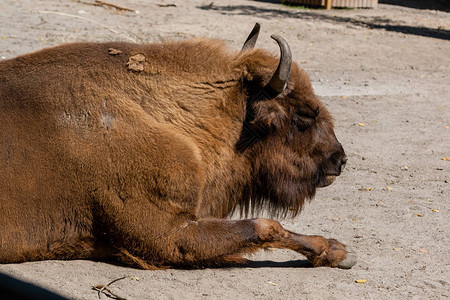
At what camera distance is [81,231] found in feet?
13.8

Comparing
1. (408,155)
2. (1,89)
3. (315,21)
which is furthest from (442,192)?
(315,21)

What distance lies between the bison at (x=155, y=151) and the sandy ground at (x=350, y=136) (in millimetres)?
189

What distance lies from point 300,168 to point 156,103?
3.63 feet

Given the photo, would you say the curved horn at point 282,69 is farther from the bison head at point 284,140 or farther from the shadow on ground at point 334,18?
the shadow on ground at point 334,18

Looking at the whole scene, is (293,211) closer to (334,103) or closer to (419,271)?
(419,271)

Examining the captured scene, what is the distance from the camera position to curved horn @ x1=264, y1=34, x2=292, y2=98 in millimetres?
4312

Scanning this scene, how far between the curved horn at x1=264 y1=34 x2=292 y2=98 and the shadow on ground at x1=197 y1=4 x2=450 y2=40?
11.5m

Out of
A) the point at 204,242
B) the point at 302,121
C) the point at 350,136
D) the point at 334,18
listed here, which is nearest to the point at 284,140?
the point at 302,121

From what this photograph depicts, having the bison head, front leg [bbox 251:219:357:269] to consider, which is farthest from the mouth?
front leg [bbox 251:219:357:269]

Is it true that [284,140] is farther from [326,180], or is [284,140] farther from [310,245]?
[310,245]

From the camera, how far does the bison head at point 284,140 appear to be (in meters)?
4.53

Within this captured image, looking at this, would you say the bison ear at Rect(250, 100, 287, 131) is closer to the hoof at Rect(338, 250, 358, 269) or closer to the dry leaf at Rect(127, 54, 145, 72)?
the dry leaf at Rect(127, 54, 145, 72)

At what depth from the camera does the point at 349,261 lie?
4.64m

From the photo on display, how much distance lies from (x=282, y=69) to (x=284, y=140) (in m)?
0.54
